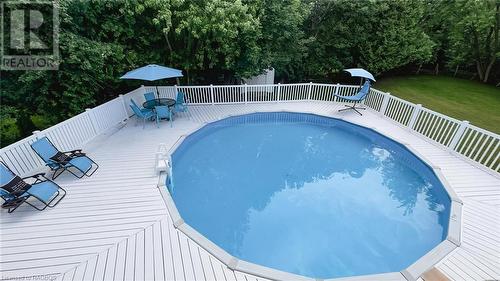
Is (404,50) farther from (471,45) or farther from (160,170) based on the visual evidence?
(160,170)

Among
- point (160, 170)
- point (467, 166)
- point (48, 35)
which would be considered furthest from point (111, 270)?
point (467, 166)

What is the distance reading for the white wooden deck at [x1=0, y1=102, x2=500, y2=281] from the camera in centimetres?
338

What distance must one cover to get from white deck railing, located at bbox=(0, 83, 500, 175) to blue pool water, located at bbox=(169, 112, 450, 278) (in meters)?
1.35

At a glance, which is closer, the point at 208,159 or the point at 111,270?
the point at 111,270

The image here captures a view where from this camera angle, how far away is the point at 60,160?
5.17 meters

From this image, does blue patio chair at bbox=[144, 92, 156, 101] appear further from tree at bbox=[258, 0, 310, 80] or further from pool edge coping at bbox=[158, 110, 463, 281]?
tree at bbox=[258, 0, 310, 80]

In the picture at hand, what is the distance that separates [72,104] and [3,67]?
6.06 ft

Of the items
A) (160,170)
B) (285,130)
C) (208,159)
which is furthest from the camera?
(285,130)

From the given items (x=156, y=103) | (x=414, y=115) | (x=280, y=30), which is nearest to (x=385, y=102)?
(x=414, y=115)

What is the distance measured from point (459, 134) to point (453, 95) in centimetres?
930

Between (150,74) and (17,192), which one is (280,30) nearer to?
(150,74)

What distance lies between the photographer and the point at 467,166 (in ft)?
20.8

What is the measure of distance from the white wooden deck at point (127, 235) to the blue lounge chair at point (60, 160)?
23cm

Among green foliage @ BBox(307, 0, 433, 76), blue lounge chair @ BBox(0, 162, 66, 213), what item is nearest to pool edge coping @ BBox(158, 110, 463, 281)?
blue lounge chair @ BBox(0, 162, 66, 213)
